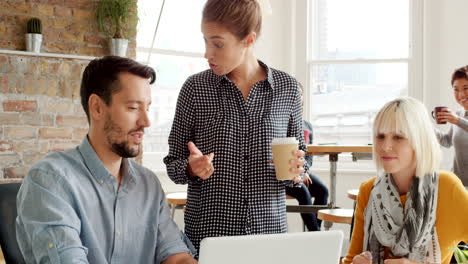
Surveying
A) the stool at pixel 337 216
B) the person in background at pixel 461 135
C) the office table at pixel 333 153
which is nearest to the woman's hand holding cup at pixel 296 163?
the stool at pixel 337 216

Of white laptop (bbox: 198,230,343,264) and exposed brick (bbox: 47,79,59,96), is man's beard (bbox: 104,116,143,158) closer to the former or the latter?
white laptop (bbox: 198,230,343,264)

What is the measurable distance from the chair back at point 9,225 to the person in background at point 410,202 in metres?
0.97

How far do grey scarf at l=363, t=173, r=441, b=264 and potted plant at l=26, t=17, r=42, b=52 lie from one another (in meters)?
2.52

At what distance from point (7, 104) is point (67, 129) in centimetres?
41

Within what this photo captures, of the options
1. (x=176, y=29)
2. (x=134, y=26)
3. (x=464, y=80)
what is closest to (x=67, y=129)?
(x=134, y=26)

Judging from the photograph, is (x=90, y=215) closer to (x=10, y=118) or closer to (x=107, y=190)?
(x=107, y=190)

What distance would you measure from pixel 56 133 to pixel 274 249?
9.58 ft

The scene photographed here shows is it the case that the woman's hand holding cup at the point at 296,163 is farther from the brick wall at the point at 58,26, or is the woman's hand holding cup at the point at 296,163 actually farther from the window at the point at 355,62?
the window at the point at 355,62

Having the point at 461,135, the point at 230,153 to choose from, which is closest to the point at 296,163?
the point at 230,153

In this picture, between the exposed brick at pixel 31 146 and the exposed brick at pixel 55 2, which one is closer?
the exposed brick at pixel 31 146

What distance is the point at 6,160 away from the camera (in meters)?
3.45

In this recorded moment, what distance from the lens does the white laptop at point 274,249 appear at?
3.07 ft

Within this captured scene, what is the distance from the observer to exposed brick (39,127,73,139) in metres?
3.56

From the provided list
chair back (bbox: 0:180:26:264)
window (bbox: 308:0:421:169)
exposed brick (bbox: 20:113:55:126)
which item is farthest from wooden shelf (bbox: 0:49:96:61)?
window (bbox: 308:0:421:169)
